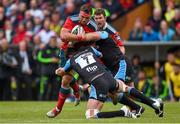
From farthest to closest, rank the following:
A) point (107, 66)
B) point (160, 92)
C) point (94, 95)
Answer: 1. point (160, 92)
2. point (107, 66)
3. point (94, 95)

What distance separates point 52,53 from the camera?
2316 centimetres

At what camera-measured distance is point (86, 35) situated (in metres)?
14.0

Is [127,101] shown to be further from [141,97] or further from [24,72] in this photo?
[24,72]

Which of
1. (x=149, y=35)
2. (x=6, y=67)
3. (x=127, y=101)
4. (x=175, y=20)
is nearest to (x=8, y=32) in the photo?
(x=6, y=67)

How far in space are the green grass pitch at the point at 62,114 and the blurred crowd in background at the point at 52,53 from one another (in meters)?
4.00

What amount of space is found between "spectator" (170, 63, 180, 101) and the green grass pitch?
4.31 metres

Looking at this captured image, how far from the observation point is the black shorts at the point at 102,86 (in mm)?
13742

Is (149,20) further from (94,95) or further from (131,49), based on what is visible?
(94,95)

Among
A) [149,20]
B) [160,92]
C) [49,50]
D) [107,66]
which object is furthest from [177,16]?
[107,66]

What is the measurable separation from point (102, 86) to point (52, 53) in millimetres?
9505

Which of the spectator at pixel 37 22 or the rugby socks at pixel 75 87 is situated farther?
the spectator at pixel 37 22

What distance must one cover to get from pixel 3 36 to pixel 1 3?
2.22m

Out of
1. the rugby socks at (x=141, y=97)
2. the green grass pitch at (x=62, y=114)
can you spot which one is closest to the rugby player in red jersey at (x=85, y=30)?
the rugby socks at (x=141, y=97)

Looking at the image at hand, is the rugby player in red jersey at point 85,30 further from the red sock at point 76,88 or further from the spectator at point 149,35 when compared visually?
the spectator at point 149,35
